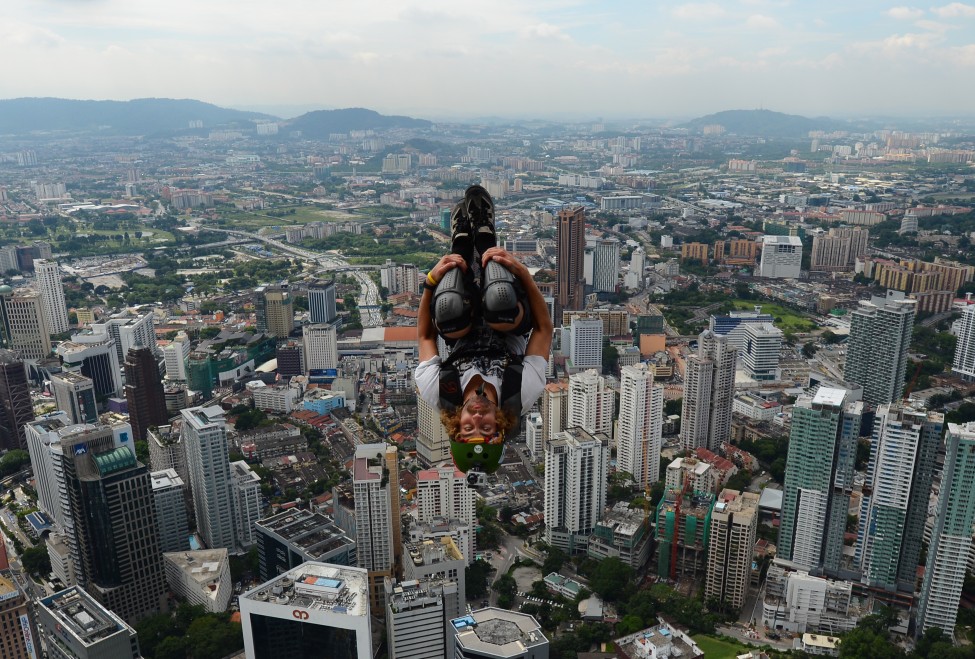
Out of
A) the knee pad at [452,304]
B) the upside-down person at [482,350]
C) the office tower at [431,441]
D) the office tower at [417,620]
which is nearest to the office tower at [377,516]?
the office tower at [417,620]

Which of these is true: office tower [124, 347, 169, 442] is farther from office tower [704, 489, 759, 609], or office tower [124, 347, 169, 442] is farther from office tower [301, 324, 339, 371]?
office tower [704, 489, 759, 609]

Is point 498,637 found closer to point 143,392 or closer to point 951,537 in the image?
point 951,537

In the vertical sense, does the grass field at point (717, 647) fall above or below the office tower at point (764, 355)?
below

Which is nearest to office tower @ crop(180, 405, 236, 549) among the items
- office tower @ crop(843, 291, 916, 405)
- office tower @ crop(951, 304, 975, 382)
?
office tower @ crop(843, 291, 916, 405)

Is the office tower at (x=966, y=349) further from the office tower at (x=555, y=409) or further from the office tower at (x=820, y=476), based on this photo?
the office tower at (x=555, y=409)

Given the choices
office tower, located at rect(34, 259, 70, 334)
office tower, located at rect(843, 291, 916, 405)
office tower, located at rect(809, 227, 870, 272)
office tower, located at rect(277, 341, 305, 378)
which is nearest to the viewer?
office tower, located at rect(843, 291, 916, 405)

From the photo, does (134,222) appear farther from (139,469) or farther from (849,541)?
(849,541)

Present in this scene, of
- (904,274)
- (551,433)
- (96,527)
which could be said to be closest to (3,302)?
(96,527)
